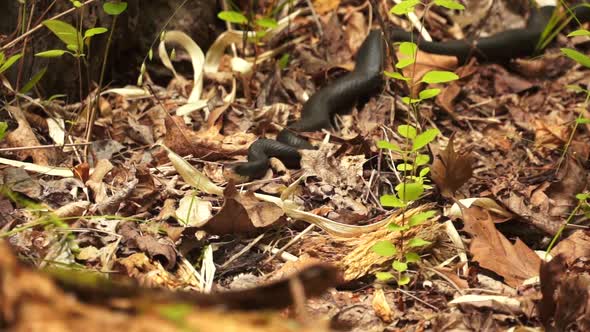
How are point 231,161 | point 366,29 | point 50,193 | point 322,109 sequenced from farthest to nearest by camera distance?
point 366,29 < point 322,109 < point 231,161 < point 50,193

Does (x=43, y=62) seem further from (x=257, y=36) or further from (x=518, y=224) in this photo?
(x=518, y=224)

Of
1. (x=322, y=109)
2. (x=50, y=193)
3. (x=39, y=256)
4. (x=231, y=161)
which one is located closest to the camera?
(x=39, y=256)

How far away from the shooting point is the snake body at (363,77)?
396cm

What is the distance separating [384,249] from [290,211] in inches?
24.4

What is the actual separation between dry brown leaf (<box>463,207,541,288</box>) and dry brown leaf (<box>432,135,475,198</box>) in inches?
12.1

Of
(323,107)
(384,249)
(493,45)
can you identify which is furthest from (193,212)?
(493,45)

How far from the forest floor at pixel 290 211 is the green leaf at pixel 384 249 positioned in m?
0.07

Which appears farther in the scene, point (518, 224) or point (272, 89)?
point (272, 89)

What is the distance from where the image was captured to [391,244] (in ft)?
9.23

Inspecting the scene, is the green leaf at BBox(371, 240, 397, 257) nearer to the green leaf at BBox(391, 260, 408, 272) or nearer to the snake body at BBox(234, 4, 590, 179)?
the green leaf at BBox(391, 260, 408, 272)

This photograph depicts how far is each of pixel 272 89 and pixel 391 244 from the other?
2037 mm

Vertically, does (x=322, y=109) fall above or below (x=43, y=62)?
below

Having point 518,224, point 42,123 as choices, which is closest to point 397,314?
point 518,224

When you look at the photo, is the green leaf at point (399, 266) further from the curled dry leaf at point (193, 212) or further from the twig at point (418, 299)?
the curled dry leaf at point (193, 212)
